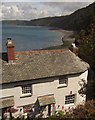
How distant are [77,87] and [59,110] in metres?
3.09

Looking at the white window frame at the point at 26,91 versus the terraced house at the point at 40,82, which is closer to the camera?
the terraced house at the point at 40,82

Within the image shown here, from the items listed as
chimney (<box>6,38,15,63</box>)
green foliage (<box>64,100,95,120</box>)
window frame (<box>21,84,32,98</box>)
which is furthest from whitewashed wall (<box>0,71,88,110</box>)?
chimney (<box>6,38,15,63</box>)

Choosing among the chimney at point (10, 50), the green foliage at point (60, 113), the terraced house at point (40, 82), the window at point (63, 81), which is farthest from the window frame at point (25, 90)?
the green foliage at point (60, 113)

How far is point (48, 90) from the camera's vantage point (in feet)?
77.0

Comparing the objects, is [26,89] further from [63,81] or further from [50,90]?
[63,81]

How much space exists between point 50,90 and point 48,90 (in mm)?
237

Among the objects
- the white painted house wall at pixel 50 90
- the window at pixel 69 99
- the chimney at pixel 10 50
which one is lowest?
the window at pixel 69 99

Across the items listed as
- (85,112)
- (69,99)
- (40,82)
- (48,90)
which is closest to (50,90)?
(48,90)

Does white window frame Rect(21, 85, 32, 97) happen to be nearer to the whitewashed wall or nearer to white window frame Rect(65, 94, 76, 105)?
the whitewashed wall

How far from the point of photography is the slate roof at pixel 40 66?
22.5m

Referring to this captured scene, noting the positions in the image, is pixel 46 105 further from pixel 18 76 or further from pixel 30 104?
pixel 18 76

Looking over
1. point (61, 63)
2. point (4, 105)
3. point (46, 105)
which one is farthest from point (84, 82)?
point (4, 105)

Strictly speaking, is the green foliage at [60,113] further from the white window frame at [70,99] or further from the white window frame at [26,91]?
the white window frame at [26,91]

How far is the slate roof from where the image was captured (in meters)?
22.5
